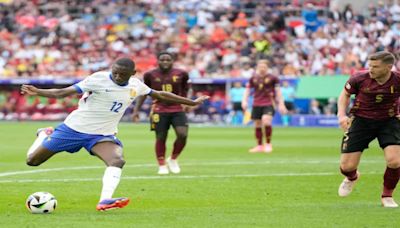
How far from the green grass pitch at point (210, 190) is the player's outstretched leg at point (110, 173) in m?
0.14

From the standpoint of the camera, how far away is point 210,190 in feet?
47.1

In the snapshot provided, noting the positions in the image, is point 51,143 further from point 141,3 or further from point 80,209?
point 141,3

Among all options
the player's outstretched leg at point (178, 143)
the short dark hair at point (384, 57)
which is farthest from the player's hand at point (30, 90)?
the player's outstretched leg at point (178, 143)

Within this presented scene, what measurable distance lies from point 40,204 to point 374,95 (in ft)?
14.8

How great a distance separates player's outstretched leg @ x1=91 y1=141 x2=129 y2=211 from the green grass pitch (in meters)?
0.14

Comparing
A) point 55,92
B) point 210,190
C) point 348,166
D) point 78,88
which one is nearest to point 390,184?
point 348,166

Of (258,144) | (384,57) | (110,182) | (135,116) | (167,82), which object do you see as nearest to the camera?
(110,182)

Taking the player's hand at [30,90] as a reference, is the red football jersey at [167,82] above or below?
below

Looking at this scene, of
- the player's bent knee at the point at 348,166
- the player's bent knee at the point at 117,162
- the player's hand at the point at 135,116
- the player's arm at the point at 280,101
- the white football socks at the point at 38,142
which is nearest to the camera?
the player's bent knee at the point at 117,162

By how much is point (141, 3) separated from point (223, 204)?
3882 centimetres

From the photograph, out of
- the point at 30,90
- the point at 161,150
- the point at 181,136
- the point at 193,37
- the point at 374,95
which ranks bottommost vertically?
the point at 193,37

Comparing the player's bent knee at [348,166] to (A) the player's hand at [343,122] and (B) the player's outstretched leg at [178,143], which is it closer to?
(A) the player's hand at [343,122]

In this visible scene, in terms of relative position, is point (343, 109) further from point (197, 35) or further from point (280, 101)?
point (197, 35)

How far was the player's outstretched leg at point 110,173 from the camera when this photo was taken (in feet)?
37.4
